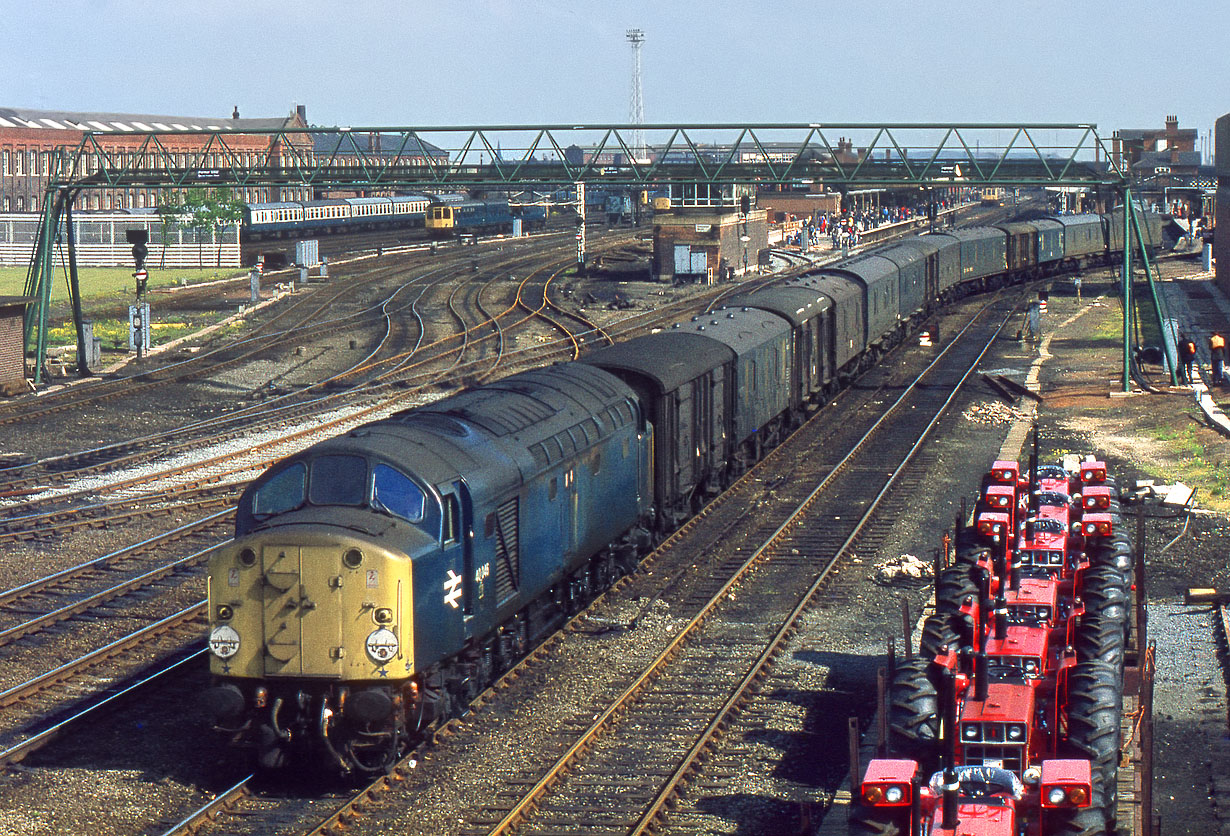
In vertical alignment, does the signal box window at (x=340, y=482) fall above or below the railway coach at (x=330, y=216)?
below

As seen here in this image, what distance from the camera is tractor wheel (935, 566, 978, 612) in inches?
721

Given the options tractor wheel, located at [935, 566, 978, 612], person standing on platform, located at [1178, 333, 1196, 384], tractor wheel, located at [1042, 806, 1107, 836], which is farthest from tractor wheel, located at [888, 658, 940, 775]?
person standing on platform, located at [1178, 333, 1196, 384]

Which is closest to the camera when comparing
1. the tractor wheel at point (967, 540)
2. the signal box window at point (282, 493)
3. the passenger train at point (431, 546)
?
the passenger train at point (431, 546)

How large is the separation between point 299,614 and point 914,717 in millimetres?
6381

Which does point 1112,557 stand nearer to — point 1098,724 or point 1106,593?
point 1106,593

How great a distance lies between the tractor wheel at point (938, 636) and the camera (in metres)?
17.1

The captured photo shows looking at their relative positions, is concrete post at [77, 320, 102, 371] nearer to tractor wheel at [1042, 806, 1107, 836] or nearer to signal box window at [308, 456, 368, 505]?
signal box window at [308, 456, 368, 505]

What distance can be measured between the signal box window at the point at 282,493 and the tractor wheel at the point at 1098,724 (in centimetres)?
810

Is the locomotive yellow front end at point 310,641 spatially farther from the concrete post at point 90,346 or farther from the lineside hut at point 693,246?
the lineside hut at point 693,246

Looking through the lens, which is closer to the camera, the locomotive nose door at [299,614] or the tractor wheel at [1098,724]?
the tractor wheel at [1098,724]

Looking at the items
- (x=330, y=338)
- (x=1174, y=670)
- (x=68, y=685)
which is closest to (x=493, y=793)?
(x=68, y=685)

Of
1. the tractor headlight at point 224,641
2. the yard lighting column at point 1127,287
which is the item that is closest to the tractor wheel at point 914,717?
the tractor headlight at point 224,641

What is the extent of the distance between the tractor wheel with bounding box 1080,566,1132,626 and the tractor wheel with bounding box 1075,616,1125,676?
0.29m

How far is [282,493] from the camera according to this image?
1545 cm
